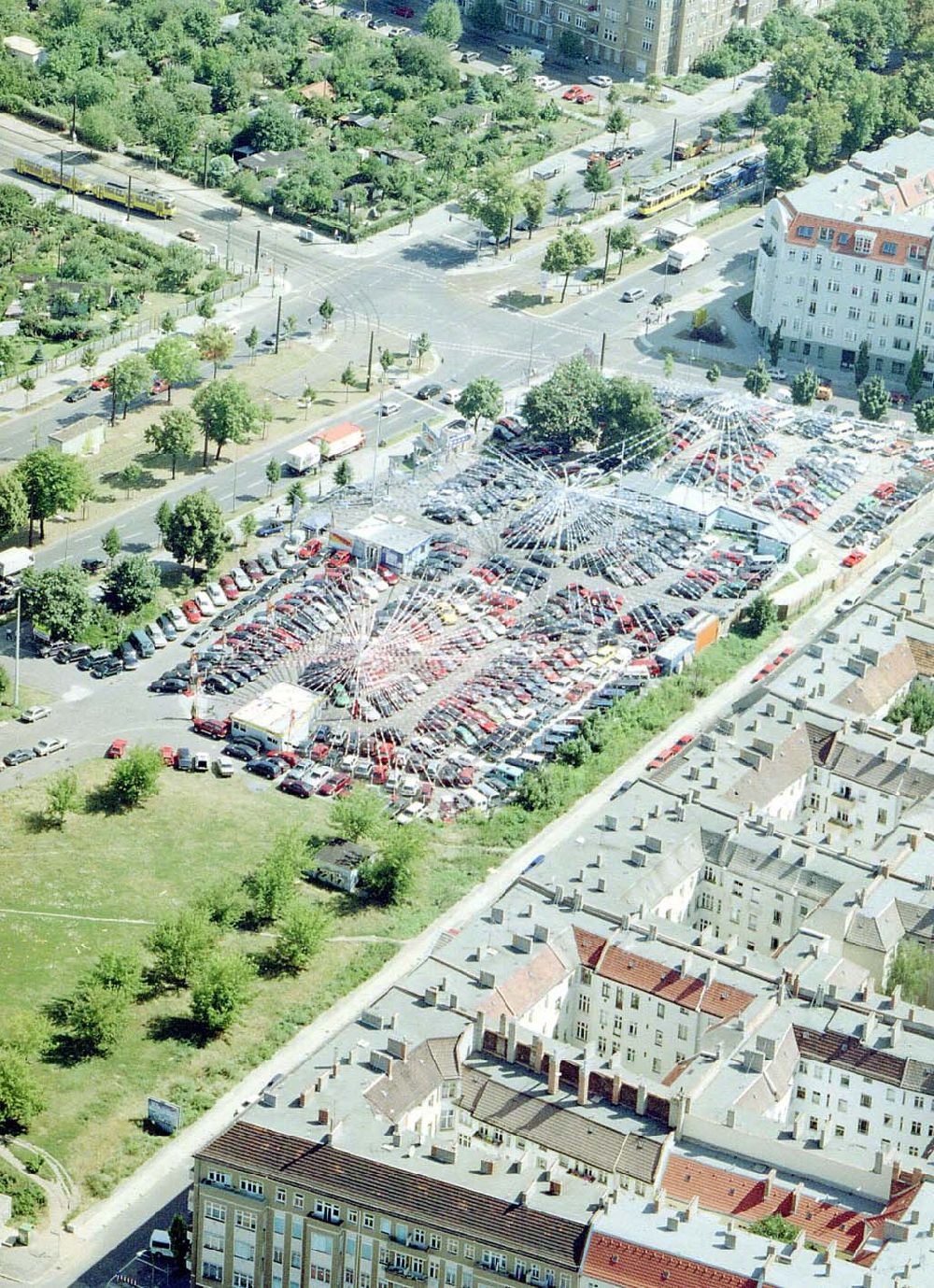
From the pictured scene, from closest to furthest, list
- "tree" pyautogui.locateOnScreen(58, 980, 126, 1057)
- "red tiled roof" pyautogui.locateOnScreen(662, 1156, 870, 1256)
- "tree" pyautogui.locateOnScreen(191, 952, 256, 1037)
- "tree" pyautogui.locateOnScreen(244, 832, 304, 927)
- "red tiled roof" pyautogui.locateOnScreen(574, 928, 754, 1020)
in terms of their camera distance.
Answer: "red tiled roof" pyautogui.locateOnScreen(662, 1156, 870, 1256) → "red tiled roof" pyautogui.locateOnScreen(574, 928, 754, 1020) → "tree" pyautogui.locateOnScreen(58, 980, 126, 1057) → "tree" pyautogui.locateOnScreen(191, 952, 256, 1037) → "tree" pyautogui.locateOnScreen(244, 832, 304, 927)

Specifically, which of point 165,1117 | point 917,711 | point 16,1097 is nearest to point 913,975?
A: point 917,711

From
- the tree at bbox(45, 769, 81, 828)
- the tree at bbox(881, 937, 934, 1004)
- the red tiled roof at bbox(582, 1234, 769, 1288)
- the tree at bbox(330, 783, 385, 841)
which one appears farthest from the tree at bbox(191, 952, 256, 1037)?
the tree at bbox(881, 937, 934, 1004)

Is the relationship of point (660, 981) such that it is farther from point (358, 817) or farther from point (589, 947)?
point (358, 817)

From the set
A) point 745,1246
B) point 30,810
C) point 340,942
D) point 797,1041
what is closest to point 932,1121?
point 797,1041

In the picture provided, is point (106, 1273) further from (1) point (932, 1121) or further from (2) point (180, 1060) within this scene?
(1) point (932, 1121)

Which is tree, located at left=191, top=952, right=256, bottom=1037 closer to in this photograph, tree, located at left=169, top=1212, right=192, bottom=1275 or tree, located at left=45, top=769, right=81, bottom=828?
tree, located at left=169, top=1212, right=192, bottom=1275

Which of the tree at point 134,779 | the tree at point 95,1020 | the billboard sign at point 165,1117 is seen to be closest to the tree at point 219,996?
the tree at point 95,1020
